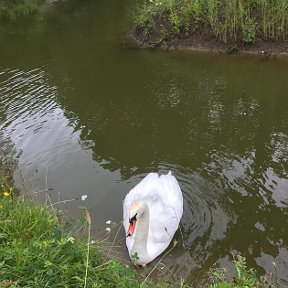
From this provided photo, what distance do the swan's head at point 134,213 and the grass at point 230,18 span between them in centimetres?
857

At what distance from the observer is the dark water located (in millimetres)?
6383

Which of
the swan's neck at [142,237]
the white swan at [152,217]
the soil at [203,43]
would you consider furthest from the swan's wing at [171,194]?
the soil at [203,43]

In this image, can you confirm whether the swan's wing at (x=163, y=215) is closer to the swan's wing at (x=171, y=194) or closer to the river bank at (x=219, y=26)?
the swan's wing at (x=171, y=194)

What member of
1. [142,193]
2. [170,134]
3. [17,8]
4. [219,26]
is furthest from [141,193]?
[17,8]

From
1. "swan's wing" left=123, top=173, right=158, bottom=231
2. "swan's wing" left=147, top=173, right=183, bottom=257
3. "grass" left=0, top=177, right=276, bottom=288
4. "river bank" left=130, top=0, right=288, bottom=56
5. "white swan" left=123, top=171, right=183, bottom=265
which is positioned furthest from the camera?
"river bank" left=130, top=0, right=288, bottom=56

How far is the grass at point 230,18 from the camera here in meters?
12.4

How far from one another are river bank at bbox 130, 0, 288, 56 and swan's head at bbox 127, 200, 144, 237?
8557mm

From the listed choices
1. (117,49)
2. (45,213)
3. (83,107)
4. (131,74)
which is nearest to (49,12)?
(117,49)

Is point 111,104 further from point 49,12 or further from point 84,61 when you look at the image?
point 49,12

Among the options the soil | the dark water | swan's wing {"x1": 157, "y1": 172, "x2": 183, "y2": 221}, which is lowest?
the dark water

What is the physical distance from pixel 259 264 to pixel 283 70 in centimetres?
725

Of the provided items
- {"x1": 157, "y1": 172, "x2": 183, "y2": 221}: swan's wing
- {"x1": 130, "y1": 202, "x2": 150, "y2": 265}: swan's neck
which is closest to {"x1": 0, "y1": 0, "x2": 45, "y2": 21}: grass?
{"x1": 157, "y1": 172, "x2": 183, "y2": 221}: swan's wing

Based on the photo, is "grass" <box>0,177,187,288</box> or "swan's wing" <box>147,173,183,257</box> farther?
"swan's wing" <box>147,173,183,257</box>

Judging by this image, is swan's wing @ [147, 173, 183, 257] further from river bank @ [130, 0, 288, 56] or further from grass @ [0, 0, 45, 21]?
grass @ [0, 0, 45, 21]
